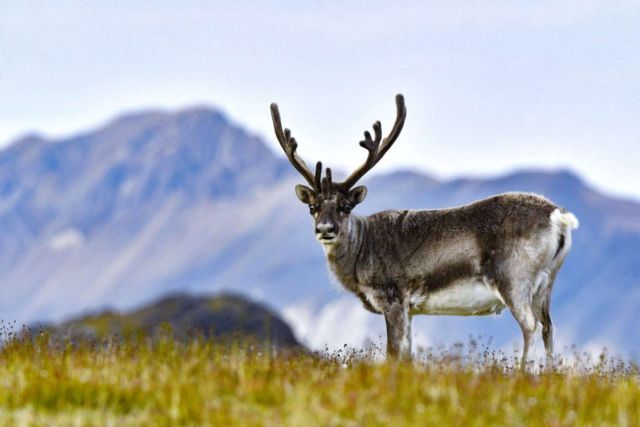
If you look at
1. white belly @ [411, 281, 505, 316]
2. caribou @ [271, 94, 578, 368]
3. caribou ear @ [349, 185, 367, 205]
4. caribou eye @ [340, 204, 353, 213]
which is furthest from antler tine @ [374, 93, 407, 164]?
white belly @ [411, 281, 505, 316]

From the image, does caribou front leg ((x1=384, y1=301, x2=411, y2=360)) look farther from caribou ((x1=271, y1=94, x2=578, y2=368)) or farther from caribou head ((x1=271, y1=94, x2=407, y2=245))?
caribou head ((x1=271, y1=94, x2=407, y2=245))

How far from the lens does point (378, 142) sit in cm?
1467

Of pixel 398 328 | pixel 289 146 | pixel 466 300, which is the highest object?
pixel 289 146

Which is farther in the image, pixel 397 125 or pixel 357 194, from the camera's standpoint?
pixel 397 125

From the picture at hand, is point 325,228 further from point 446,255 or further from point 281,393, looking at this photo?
point 281,393

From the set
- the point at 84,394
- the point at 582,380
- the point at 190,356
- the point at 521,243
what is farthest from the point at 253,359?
the point at 521,243

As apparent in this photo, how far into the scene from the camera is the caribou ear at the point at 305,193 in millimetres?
13852

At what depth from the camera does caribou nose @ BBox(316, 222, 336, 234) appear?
13.4 meters

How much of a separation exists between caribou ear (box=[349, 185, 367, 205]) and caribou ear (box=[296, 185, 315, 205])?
0.50m

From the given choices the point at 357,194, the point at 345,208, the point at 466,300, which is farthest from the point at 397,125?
the point at 466,300

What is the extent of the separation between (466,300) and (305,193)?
2434mm

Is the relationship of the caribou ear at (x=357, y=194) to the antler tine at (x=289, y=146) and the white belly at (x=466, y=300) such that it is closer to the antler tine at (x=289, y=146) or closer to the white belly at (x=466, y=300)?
the antler tine at (x=289, y=146)

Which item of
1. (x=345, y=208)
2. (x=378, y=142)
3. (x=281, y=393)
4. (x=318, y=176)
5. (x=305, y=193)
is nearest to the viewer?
(x=281, y=393)

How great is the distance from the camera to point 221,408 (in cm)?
841
